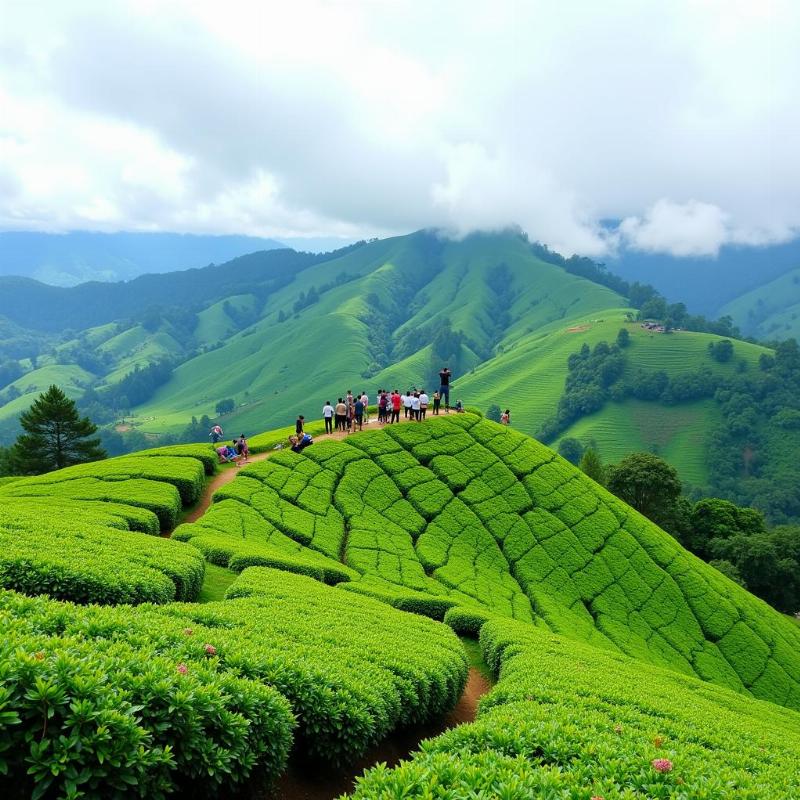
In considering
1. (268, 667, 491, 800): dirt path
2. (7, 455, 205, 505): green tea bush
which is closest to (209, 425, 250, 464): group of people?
(7, 455, 205, 505): green tea bush

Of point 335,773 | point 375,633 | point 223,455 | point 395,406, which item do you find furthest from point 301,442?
point 335,773

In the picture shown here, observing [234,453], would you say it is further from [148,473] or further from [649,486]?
[649,486]

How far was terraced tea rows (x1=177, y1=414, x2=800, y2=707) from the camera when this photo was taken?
82.7 feet

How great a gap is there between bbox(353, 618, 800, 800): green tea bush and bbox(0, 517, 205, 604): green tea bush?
26.6ft

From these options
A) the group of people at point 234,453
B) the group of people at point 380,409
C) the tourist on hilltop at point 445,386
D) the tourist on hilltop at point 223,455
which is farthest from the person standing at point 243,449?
the tourist on hilltop at point 445,386

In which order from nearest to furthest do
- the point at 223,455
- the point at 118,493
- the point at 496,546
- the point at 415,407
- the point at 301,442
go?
1. the point at 118,493
2. the point at 496,546
3. the point at 301,442
4. the point at 223,455
5. the point at 415,407

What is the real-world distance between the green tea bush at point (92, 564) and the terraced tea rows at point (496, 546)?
187 inches

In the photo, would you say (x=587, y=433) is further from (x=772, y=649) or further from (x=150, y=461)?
(x=150, y=461)

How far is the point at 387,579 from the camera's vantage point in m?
24.3

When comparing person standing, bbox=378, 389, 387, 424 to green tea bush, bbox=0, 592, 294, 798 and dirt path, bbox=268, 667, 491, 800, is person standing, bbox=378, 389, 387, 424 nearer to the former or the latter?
dirt path, bbox=268, 667, 491, 800

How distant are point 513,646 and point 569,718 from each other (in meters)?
7.77

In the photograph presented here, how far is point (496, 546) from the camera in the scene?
1185 inches

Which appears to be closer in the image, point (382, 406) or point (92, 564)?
point (92, 564)

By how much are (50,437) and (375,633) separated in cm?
5113
